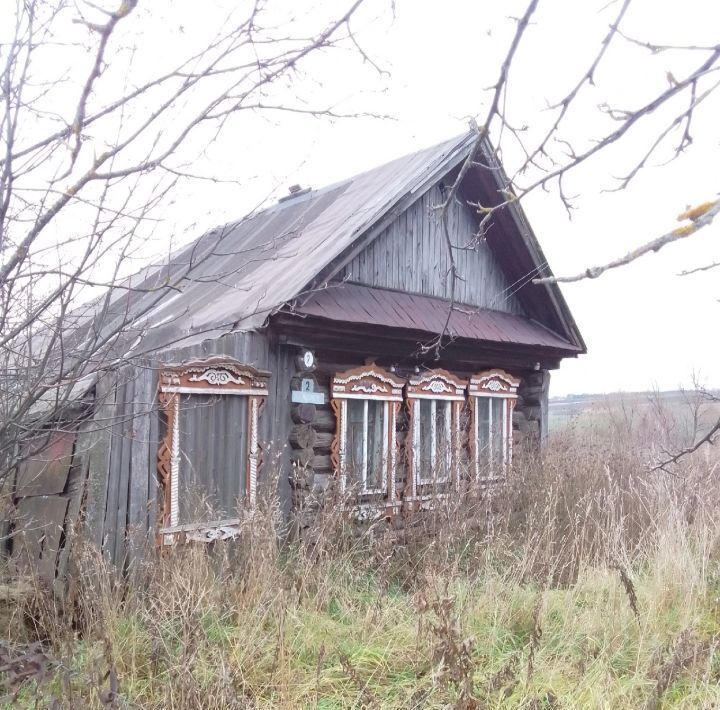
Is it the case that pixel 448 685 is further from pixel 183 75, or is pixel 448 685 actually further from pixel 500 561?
pixel 183 75

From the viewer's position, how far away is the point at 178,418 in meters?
5.67

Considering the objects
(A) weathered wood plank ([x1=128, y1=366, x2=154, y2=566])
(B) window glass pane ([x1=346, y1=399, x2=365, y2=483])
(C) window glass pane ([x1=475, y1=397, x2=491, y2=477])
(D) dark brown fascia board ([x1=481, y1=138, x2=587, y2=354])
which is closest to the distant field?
(D) dark brown fascia board ([x1=481, y1=138, x2=587, y2=354])

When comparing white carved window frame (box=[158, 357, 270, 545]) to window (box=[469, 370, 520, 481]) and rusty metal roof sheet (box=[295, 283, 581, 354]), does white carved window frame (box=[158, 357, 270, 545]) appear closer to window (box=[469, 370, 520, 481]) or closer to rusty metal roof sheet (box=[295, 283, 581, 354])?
rusty metal roof sheet (box=[295, 283, 581, 354])

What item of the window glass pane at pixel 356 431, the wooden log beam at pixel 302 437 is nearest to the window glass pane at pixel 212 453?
the wooden log beam at pixel 302 437

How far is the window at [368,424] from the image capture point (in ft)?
23.2

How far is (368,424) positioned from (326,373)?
2.65 ft

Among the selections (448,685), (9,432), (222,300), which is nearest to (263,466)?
(222,300)

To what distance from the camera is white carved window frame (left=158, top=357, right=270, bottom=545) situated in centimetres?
552

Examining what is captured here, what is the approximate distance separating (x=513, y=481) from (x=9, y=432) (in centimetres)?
532

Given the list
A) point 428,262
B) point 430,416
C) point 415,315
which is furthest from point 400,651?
point 428,262

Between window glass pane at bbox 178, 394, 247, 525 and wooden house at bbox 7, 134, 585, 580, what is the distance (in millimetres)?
13

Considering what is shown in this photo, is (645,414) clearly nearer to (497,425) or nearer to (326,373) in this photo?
(497,425)

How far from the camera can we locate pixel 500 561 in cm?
560

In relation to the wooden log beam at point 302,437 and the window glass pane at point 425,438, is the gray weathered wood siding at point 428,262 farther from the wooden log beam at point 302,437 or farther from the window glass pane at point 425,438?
the wooden log beam at point 302,437
